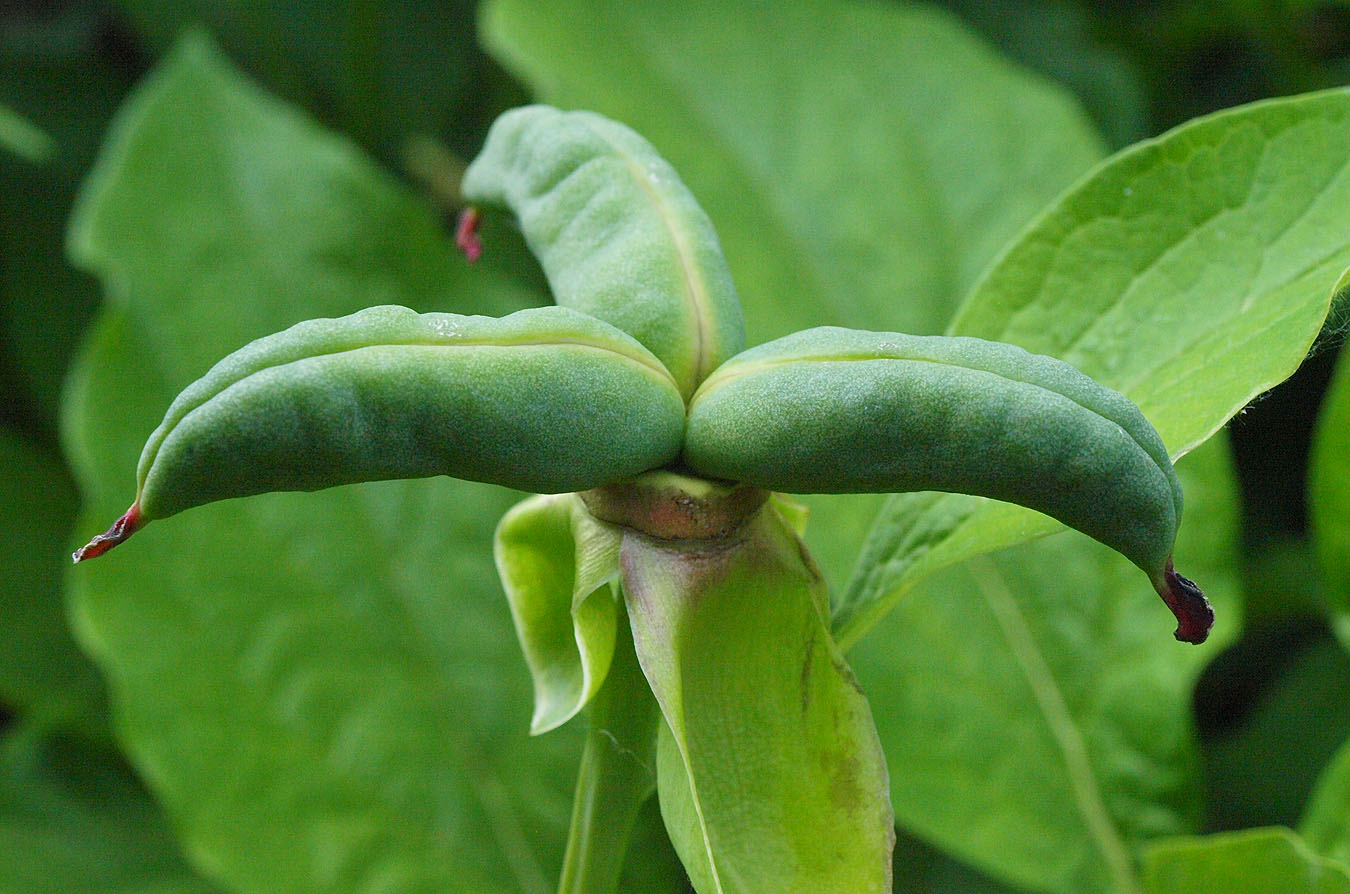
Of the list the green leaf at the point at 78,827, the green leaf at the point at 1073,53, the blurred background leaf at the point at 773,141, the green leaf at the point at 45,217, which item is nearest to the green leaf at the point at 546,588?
the blurred background leaf at the point at 773,141

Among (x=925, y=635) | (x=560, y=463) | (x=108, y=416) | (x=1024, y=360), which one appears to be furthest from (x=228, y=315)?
(x=1024, y=360)

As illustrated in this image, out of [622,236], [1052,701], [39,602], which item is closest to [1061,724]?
[1052,701]

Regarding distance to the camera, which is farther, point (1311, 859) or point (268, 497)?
point (268, 497)

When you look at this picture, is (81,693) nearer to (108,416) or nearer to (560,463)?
(108,416)

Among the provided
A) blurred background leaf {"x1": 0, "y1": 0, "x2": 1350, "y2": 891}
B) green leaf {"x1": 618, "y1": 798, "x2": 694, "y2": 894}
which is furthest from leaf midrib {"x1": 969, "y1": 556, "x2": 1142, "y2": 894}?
green leaf {"x1": 618, "y1": 798, "x2": 694, "y2": 894}

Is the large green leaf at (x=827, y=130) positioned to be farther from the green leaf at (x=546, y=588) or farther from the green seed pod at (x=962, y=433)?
the green seed pod at (x=962, y=433)

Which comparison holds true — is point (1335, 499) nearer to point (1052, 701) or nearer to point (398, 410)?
point (1052, 701)
